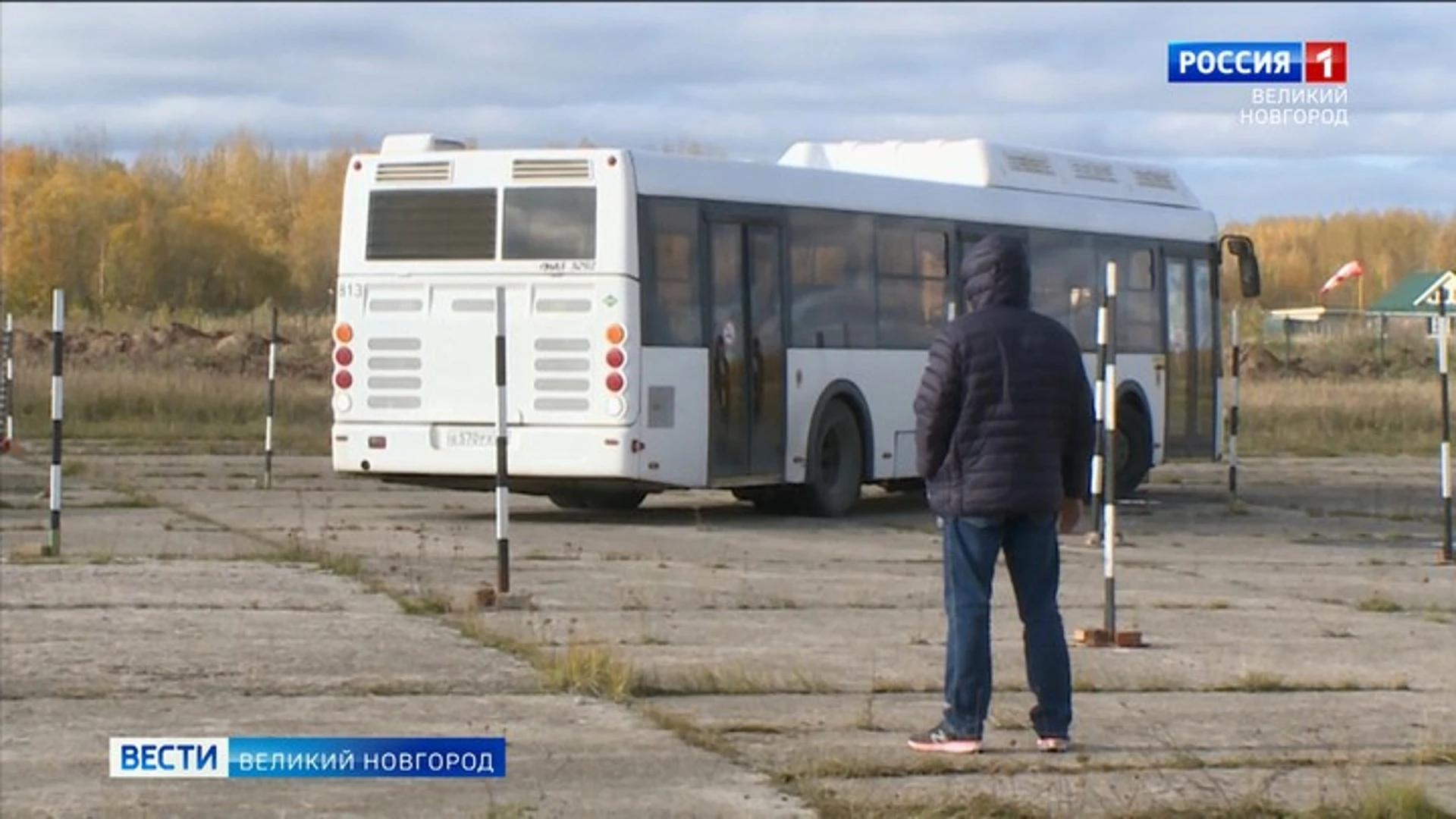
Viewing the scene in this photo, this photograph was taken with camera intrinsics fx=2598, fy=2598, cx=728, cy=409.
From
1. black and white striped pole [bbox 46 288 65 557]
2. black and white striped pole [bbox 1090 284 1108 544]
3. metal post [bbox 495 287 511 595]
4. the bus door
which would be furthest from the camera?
the bus door

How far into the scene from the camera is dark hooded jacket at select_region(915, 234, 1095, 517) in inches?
365

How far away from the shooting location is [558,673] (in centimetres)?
1091

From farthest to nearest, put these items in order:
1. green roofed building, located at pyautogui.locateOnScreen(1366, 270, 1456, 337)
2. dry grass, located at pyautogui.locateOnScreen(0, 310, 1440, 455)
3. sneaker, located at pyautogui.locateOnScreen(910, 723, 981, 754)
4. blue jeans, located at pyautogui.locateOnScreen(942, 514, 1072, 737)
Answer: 1. dry grass, located at pyautogui.locateOnScreen(0, 310, 1440, 455)
2. green roofed building, located at pyautogui.locateOnScreen(1366, 270, 1456, 337)
3. blue jeans, located at pyautogui.locateOnScreen(942, 514, 1072, 737)
4. sneaker, located at pyautogui.locateOnScreen(910, 723, 981, 754)

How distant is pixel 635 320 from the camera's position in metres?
20.8

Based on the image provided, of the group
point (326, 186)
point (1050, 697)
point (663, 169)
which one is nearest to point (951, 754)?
point (1050, 697)

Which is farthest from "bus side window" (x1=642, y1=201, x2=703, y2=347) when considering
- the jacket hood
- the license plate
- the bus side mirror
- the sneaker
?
the sneaker

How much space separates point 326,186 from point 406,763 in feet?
253

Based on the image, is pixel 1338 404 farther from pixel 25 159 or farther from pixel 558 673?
pixel 25 159

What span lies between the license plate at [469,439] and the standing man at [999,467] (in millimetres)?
11708

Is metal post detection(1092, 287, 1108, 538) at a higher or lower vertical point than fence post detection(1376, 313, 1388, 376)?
lower

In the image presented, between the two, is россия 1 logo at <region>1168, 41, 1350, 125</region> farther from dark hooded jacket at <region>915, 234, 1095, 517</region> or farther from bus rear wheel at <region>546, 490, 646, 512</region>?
bus rear wheel at <region>546, 490, 646, 512</region>

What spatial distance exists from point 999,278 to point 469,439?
12001 millimetres

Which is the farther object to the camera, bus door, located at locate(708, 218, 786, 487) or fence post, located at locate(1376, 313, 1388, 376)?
fence post, located at locate(1376, 313, 1388, 376)

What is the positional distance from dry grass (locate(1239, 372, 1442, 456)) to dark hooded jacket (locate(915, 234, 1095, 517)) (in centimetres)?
3017
